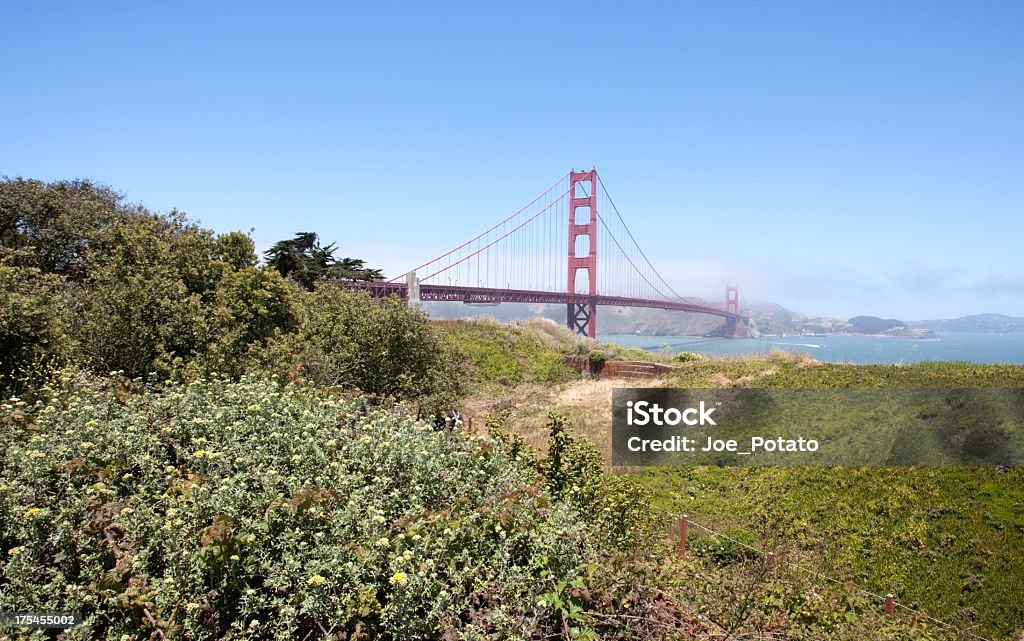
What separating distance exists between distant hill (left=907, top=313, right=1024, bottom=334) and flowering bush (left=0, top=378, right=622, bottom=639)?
123m

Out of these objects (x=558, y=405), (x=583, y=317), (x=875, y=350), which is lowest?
(x=558, y=405)

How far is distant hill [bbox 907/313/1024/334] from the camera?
109 meters

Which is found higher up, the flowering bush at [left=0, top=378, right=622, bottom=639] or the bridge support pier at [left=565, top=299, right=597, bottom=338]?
the bridge support pier at [left=565, top=299, right=597, bottom=338]

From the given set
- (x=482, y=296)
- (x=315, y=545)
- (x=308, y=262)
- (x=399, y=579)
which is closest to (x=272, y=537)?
(x=315, y=545)

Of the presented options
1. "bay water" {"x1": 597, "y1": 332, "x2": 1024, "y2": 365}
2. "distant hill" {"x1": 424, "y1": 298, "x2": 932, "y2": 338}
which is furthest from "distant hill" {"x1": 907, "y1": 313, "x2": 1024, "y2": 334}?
"bay water" {"x1": 597, "y1": 332, "x2": 1024, "y2": 365}

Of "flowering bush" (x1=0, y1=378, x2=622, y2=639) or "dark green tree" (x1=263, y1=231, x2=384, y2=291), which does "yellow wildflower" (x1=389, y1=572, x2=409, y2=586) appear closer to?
"flowering bush" (x1=0, y1=378, x2=622, y2=639)

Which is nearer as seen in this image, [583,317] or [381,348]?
[381,348]

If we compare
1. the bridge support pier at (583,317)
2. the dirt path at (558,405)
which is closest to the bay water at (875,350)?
the bridge support pier at (583,317)

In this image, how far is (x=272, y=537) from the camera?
3.06m

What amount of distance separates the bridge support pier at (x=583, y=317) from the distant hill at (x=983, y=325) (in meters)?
92.5

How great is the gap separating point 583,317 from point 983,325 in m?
111

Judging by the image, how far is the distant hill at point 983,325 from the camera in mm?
109125

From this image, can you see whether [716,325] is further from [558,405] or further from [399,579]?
[399,579]

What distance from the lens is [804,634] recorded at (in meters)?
3.77
